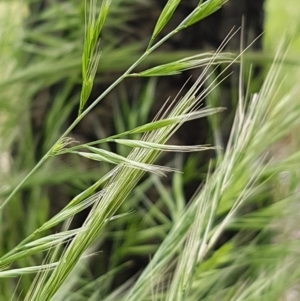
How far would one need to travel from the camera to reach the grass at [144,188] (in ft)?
0.70

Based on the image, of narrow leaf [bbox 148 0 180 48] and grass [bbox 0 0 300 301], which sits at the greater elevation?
narrow leaf [bbox 148 0 180 48]

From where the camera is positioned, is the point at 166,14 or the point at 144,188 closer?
the point at 166,14

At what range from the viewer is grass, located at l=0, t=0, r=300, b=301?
21cm

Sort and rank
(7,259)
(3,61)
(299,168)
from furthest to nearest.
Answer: (3,61) < (299,168) < (7,259)

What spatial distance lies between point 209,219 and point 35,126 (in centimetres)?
42

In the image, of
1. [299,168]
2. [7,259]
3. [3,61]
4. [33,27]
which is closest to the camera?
[7,259]

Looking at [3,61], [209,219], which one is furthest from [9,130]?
[209,219]

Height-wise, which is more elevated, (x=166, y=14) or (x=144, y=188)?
(x=166, y=14)

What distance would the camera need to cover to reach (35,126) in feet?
2.17

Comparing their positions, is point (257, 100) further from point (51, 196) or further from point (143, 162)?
point (51, 196)

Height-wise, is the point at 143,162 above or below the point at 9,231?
above

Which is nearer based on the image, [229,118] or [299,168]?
[299,168]

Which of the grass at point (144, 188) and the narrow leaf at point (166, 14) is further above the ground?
the narrow leaf at point (166, 14)

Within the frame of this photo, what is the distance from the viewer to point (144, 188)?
2.06 feet
